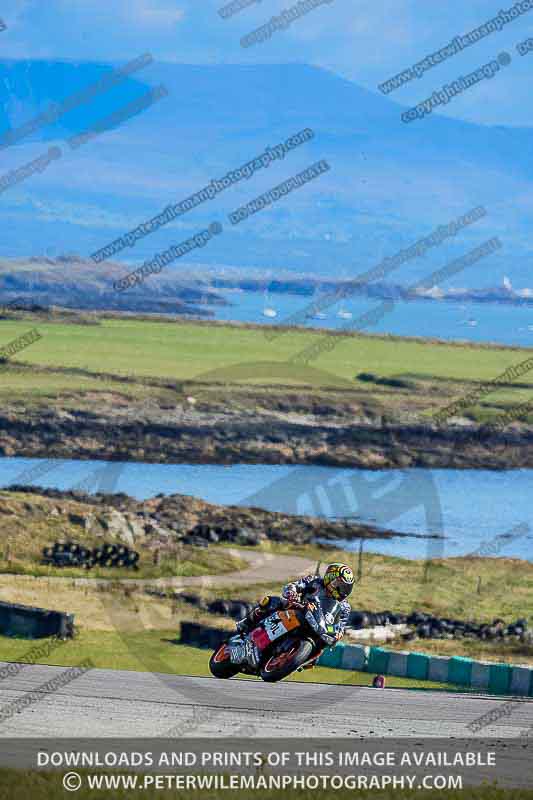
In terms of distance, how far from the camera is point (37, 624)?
129 ft

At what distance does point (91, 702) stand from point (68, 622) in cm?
1206

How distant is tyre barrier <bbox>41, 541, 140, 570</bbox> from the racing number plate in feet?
116

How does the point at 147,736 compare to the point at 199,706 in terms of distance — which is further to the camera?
the point at 199,706

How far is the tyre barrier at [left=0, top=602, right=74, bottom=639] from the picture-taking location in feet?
129

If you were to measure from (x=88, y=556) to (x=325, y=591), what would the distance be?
37701mm

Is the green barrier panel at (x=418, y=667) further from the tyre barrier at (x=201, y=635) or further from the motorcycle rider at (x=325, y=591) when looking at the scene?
the motorcycle rider at (x=325, y=591)

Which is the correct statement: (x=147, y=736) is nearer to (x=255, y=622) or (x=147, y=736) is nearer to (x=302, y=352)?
(x=255, y=622)

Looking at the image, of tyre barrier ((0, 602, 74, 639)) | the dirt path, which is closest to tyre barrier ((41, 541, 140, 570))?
the dirt path

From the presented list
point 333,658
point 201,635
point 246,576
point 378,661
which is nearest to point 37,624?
point 201,635

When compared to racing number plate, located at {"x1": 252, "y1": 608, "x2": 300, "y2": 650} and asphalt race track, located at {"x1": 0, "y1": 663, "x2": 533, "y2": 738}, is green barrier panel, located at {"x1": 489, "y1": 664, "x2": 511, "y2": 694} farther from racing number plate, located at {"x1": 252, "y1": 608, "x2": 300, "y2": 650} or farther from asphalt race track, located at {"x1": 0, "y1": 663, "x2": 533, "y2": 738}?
racing number plate, located at {"x1": 252, "y1": 608, "x2": 300, "y2": 650}

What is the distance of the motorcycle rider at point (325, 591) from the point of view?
19.8 metres

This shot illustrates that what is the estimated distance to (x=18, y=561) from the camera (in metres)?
54.3

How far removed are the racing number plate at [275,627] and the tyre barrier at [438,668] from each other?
13.6 meters

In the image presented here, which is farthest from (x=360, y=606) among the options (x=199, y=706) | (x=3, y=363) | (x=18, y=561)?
(x=3, y=363)
